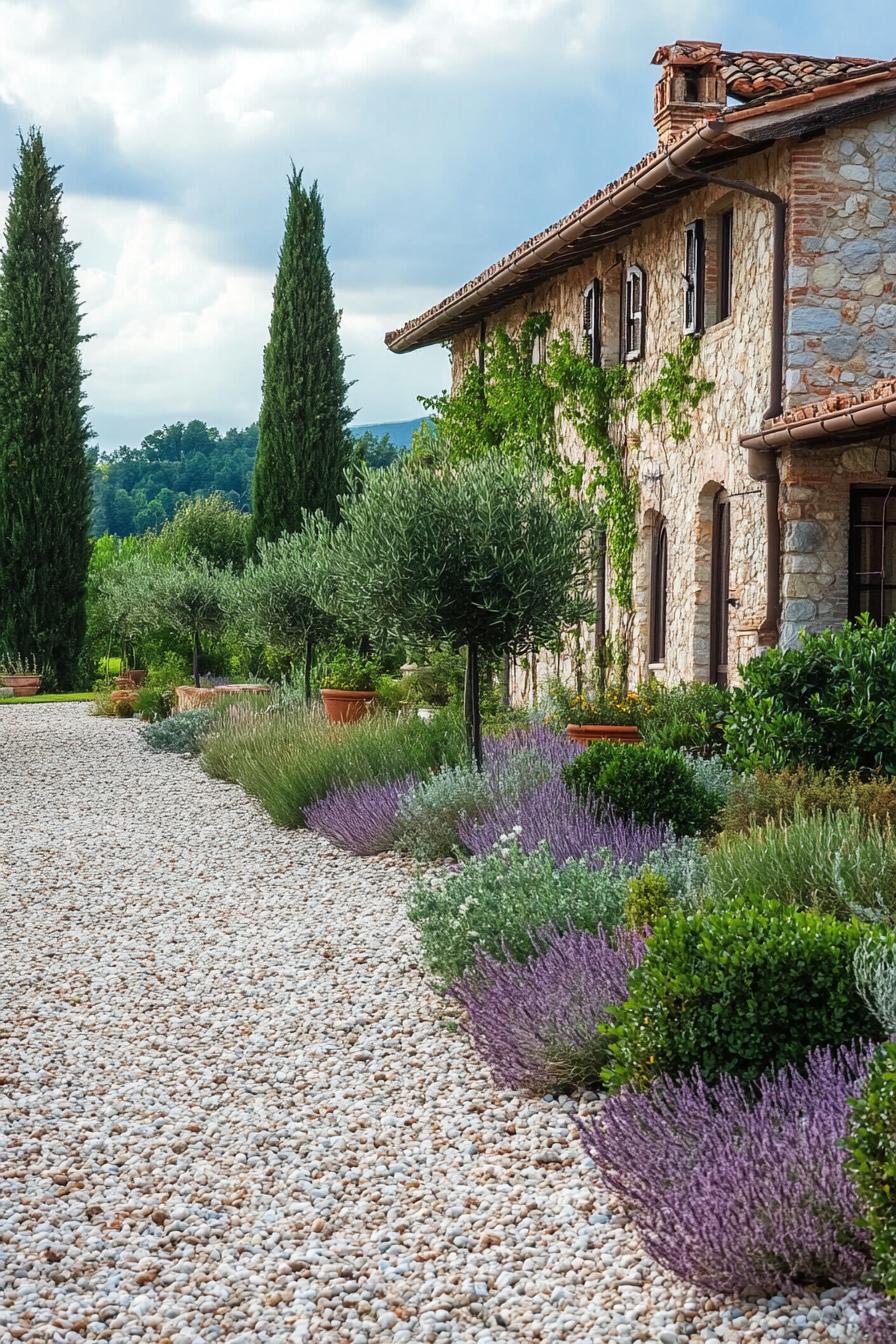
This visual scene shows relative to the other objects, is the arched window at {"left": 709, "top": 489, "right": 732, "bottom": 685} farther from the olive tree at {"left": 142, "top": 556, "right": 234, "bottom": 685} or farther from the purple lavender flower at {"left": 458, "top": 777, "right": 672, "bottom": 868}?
the olive tree at {"left": 142, "top": 556, "right": 234, "bottom": 685}

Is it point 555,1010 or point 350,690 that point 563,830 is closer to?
point 555,1010

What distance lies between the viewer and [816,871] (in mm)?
5379

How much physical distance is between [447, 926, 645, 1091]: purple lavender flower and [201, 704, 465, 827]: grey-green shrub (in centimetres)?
470

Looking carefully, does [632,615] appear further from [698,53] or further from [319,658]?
[319,658]

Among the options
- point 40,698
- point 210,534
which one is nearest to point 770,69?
point 40,698

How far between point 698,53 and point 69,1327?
43.1 feet

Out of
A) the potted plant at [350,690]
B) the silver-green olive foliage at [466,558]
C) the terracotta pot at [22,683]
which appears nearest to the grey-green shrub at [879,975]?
the silver-green olive foliage at [466,558]

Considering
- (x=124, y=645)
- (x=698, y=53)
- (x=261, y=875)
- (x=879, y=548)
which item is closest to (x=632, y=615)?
(x=879, y=548)

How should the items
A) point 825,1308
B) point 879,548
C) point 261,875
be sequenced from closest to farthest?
point 825,1308 < point 261,875 < point 879,548

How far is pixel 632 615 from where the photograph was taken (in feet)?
47.2

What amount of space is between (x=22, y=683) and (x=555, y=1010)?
79.5 ft

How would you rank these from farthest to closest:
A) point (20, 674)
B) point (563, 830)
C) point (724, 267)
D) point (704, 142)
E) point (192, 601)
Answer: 1. point (20, 674)
2. point (192, 601)
3. point (724, 267)
4. point (704, 142)
5. point (563, 830)

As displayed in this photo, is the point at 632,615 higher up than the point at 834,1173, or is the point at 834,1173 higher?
the point at 632,615

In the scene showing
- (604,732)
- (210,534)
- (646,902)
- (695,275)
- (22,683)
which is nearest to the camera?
(646,902)
